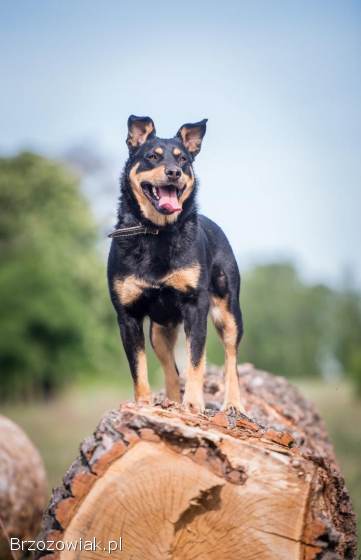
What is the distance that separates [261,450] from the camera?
171 inches

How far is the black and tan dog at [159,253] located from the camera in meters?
5.80

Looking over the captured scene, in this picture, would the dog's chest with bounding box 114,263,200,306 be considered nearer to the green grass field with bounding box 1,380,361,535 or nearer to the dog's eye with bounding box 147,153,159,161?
the dog's eye with bounding box 147,153,159,161

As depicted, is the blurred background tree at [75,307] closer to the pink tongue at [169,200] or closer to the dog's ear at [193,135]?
the dog's ear at [193,135]

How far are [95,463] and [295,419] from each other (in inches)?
143

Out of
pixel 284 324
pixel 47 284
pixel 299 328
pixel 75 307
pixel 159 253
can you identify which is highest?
pixel 159 253

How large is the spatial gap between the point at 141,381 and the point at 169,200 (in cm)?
148

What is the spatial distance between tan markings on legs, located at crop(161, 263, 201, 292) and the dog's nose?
2.43ft

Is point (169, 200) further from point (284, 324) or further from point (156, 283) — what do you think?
point (284, 324)

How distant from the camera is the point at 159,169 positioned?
18.9 feet

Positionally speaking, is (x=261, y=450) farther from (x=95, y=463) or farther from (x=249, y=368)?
(x=249, y=368)

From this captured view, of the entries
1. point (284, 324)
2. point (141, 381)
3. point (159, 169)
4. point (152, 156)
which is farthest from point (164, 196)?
point (284, 324)

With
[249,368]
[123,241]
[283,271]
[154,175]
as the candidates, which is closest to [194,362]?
[123,241]

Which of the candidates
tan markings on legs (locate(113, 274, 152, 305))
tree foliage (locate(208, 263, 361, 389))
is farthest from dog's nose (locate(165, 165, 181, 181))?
tree foliage (locate(208, 263, 361, 389))

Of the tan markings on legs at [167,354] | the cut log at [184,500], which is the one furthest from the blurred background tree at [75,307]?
the cut log at [184,500]
